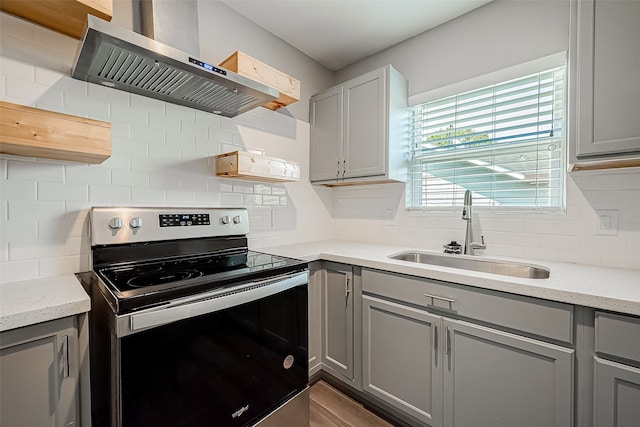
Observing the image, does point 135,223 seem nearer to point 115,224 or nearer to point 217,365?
point 115,224

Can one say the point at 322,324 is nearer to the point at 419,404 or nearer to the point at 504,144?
the point at 419,404

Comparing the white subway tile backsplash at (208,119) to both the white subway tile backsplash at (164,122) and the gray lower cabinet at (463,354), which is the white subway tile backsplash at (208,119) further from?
the gray lower cabinet at (463,354)

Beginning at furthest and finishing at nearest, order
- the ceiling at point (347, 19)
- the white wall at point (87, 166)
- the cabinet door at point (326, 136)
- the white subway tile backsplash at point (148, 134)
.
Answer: the cabinet door at point (326, 136) < the ceiling at point (347, 19) < the white subway tile backsplash at point (148, 134) < the white wall at point (87, 166)

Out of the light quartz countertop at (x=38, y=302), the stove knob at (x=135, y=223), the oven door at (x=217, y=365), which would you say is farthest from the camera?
the stove knob at (x=135, y=223)

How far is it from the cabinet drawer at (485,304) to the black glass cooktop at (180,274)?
523mm

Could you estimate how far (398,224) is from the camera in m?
2.32

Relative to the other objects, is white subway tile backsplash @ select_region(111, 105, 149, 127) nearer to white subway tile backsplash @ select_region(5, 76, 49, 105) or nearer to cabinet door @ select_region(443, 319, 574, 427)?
white subway tile backsplash @ select_region(5, 76, 49, 105)

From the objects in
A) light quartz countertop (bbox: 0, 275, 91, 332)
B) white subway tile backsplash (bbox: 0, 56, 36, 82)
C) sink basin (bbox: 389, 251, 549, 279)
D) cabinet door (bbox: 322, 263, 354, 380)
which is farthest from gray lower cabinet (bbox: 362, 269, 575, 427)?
white subway tile backsplash (bbox: 0, 56, 36, 82)

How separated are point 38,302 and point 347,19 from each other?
2242 mm

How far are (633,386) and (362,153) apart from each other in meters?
1.74

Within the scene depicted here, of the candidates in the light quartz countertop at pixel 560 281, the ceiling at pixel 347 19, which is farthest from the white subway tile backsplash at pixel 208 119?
the light quartz countertop at pixel 560 281

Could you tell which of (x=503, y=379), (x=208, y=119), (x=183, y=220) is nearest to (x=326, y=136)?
(x=208, y=119)

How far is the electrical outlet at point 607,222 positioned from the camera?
1.48m

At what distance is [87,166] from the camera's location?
1357 mm
